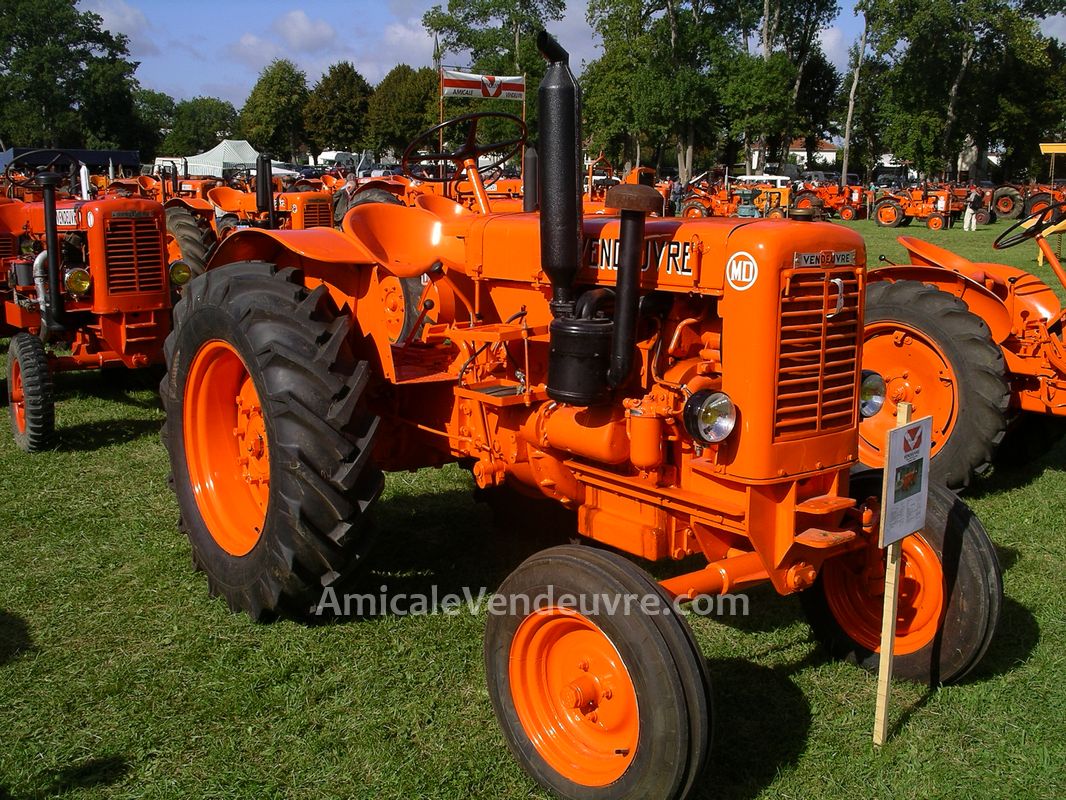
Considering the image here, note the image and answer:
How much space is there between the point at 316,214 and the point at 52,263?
7.79m

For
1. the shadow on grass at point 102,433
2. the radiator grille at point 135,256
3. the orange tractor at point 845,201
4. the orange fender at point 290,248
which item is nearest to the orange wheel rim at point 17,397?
the shadow on grass at point 102,433

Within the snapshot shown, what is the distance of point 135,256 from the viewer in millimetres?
7230

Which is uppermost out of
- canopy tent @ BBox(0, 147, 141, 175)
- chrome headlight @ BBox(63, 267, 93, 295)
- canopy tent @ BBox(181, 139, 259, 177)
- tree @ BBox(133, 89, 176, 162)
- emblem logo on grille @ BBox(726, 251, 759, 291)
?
tree @ BBox(133, 89, 176, 162)

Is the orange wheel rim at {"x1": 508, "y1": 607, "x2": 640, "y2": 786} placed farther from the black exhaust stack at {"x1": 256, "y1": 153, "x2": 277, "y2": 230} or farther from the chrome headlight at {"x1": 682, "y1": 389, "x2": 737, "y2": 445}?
the black exhaust stack at {"x1": 256, "y1": 153, "x2": 277, "y2": 230}

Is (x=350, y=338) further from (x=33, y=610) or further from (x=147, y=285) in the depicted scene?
(x=147, y=285)

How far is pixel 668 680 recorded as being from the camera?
2.48m

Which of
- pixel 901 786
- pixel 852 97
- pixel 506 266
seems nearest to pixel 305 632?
pixel 506 266

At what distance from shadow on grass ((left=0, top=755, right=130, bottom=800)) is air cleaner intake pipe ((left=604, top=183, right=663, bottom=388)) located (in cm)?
196

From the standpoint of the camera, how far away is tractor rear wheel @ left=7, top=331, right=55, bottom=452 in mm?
6043

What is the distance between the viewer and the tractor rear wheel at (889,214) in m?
27.4

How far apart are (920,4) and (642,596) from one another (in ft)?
158

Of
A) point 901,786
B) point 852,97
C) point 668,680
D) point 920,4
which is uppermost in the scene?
point 920,4

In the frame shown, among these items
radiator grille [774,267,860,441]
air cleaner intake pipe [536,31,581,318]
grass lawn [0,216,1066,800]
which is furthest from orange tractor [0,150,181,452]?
radiator grille [774,267,860,441]

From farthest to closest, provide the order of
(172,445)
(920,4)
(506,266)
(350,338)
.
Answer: (920,4) → (172,445) → (350,338) → (506,266)
